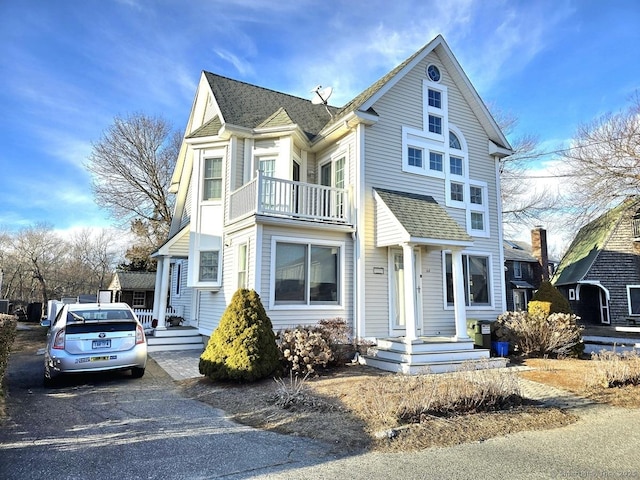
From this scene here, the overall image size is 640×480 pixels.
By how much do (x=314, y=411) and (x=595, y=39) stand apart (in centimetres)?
1497

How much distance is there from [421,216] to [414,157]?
2.73 m

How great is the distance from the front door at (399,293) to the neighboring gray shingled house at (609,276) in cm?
1691

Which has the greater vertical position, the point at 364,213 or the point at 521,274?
the point at 364,213

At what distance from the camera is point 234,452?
461 centimetres

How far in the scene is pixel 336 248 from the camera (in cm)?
1207

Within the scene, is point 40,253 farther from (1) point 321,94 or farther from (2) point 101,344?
(2) point 101,344

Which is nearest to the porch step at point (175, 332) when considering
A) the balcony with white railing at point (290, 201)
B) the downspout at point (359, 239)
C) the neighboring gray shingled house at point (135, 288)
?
the balcony with white railing at point (290, 201)

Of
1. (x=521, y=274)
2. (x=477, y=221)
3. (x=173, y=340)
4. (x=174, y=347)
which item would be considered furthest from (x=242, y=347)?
(x=521, y=274)

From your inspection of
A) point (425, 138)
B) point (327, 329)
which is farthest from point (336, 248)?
point (425, 138)

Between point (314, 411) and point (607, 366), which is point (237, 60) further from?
point (607, 366)

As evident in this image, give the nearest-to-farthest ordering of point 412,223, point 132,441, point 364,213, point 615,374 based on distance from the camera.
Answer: point 132,441 → point 615,374 → point 412,223 → point 364,213

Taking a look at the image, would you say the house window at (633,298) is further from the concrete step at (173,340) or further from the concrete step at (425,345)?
the concrete step at (173,340)

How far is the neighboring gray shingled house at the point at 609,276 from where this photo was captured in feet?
79.7

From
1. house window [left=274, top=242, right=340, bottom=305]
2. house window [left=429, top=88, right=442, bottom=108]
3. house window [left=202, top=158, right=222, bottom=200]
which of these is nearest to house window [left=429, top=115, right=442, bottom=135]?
house window [left=429, top=88, right=442, bottom=108]
